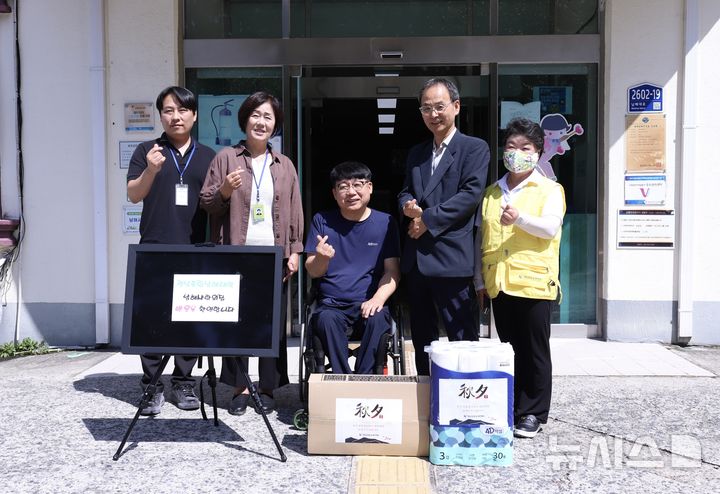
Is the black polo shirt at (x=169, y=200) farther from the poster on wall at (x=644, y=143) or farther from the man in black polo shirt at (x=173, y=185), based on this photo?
the poster on wall at (x=644, y=143)

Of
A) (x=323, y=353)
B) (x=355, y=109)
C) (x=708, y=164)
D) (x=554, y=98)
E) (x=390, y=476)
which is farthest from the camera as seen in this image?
(x=355, y=109)

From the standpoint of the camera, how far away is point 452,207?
377 centimetres

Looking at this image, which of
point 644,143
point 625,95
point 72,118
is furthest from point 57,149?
point 644,143

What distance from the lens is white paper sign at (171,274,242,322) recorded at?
3.62 metres

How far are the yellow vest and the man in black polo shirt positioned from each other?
1.75 metres

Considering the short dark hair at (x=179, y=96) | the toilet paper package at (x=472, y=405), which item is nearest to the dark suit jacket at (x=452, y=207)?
the toilet paper package at (x=472, y=405)

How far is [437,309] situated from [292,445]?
3.55 feet

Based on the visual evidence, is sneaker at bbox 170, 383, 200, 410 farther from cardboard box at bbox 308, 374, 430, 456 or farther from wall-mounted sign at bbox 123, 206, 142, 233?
wall-mounted sign at bbox 123, 206, 142, 233

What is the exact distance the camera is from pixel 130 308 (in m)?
3.63

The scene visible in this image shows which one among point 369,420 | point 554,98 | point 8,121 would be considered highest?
point 554,98

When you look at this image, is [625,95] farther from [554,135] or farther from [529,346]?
[529,346]

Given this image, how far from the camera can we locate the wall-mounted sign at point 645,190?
6.05m

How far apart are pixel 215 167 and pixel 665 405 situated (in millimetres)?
3023

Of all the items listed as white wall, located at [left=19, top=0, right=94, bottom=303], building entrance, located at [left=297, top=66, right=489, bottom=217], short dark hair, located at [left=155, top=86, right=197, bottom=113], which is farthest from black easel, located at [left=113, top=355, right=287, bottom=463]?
building entrance, located at [left=297, top=66, right=489, bottom=217]
